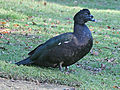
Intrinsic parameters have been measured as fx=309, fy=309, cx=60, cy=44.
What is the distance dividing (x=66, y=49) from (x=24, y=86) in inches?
52.8

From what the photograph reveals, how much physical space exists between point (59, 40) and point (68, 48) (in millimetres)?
280

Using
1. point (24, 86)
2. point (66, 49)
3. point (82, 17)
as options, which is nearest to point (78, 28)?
point (82, 17)

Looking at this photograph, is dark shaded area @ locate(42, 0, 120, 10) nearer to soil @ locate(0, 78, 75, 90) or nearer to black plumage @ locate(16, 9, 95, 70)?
black plumage @ locate(16, 9, 95, 70)

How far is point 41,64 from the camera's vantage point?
662cm

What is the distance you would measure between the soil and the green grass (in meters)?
0.15

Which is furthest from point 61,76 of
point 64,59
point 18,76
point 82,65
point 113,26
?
point 113,26

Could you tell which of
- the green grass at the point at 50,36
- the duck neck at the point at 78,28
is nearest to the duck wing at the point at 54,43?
the duck neck at the point at 78,28

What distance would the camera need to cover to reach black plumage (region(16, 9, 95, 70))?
6.28m

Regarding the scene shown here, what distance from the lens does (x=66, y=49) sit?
629 cm

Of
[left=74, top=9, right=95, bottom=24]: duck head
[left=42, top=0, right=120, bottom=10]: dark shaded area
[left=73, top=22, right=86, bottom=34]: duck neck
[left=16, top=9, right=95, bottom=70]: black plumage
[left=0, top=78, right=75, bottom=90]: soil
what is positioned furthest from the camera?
[left=42, top=0, right=120, bottom=10]: dark shaded area

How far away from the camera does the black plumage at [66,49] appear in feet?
20.6

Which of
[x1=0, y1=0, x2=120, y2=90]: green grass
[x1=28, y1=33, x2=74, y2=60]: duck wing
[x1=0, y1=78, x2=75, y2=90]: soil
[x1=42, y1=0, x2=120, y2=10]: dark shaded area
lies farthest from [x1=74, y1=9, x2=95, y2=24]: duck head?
Result: [x1=42, y1=0, x2=120, y2=10]: dark shaded area

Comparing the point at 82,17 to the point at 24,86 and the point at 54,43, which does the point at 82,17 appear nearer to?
the point at 54,43

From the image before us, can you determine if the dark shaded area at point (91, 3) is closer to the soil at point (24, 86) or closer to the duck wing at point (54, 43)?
the duck wing at point (54, 43)
